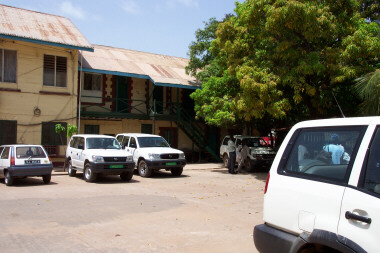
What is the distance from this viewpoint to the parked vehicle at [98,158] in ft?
44.3

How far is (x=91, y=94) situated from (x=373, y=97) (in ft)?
55.4

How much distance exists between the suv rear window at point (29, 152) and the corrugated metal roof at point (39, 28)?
722 cm

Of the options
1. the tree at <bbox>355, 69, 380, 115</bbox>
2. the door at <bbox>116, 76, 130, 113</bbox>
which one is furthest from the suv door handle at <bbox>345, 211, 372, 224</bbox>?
the door at <bbox>116, 76, 130, 113</bbox>

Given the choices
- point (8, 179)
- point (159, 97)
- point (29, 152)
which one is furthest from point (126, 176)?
point (159, 97)

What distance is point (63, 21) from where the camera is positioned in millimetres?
21953

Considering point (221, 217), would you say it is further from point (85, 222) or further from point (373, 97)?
point (373, 97)

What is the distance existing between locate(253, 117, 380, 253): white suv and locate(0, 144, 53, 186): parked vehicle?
34.6 feet

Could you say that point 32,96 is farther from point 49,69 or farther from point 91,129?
point 91,129

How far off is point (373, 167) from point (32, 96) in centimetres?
1868

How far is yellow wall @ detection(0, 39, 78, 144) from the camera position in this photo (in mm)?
18312

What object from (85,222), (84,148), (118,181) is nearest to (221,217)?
(85,222)

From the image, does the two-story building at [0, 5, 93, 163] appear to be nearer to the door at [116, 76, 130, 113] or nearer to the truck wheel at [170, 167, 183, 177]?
the door at [116, 76, 130, 113]

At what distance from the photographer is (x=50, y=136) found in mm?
19438

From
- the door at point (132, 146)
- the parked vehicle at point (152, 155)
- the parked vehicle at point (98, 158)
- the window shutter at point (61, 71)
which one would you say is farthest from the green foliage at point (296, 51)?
the window shutter at point (61, 71)
